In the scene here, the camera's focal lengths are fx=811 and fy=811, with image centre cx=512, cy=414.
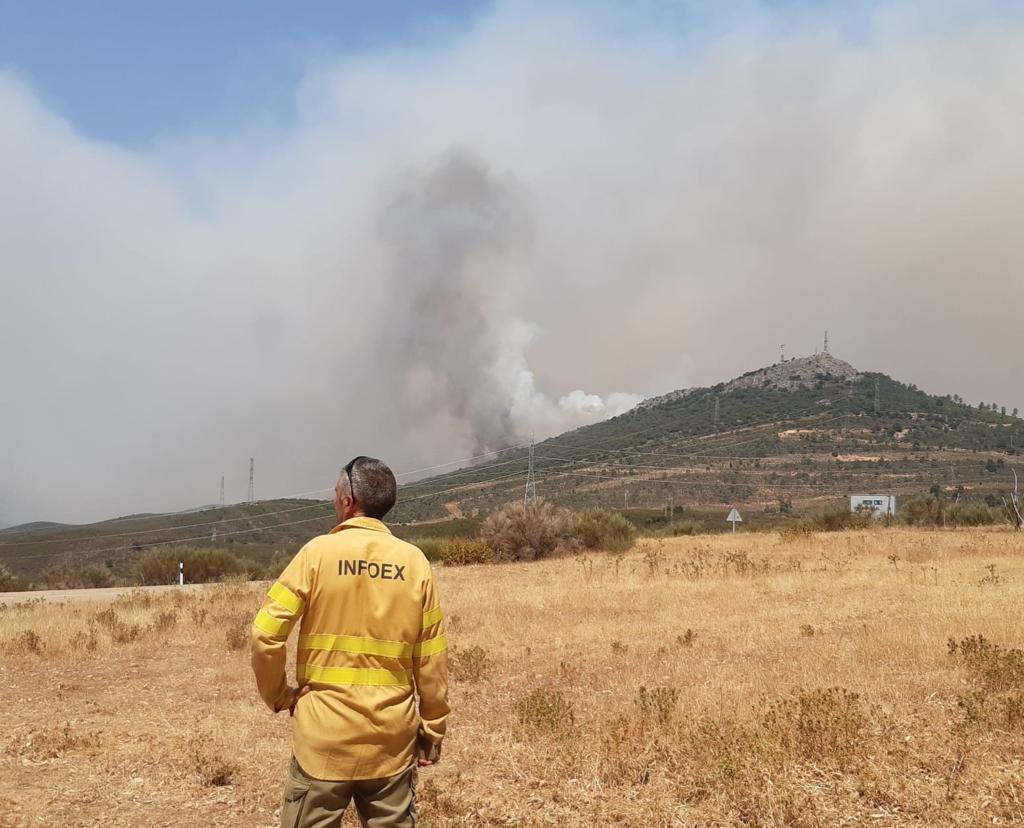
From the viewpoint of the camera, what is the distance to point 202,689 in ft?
34.7

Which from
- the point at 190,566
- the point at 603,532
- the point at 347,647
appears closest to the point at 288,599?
the point at 347,647

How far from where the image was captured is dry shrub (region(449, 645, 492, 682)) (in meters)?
10.4

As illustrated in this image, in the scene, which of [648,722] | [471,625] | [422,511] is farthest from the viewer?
[422,511]

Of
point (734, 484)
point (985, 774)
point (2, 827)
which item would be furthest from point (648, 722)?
point (734, 484)

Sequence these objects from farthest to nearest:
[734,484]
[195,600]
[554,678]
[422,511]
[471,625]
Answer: [422,511]
[734,484]
[195,600]
[471,625]
[554,678]

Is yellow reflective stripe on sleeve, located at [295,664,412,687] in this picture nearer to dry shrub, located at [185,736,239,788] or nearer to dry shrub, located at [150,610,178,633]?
dry shrub, located at [185,736,239,788]

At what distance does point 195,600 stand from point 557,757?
15867 millimetres

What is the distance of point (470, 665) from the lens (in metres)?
10.6

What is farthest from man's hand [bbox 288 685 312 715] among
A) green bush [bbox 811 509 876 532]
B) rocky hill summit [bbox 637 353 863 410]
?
rocky hill summit [bbox 637 353 863 410]

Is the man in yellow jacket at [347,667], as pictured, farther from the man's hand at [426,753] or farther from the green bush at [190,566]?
the green bush at [190,566]

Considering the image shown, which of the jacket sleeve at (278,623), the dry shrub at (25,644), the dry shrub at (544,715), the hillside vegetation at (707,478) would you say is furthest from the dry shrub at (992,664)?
the hillside vegetation at (707,478)

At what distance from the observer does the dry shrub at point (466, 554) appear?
3128 centimetres

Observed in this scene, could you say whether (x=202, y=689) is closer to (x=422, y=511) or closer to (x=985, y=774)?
(x=985, y=774)

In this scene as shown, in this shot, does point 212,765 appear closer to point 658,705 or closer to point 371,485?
point 658,705
